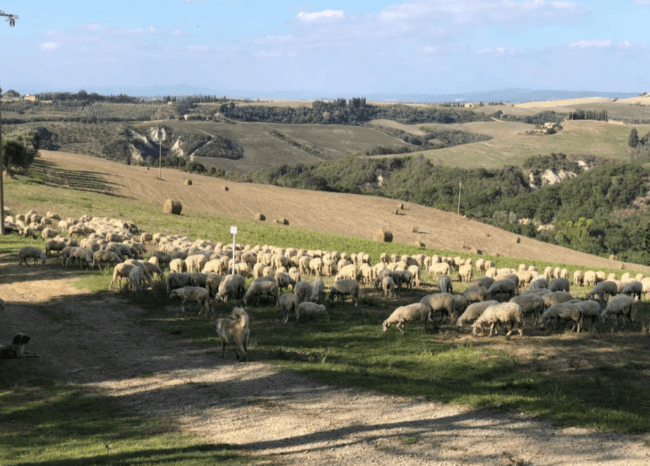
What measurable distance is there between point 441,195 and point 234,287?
10913 centimetres

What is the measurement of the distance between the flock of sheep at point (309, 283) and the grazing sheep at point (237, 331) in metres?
0.03

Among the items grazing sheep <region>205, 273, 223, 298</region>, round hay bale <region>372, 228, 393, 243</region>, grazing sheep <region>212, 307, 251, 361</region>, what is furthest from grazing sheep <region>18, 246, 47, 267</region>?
round hay bale <region>372, 228, 393, 243</region>

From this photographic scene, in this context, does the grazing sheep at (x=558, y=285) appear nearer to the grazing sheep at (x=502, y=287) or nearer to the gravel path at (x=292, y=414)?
the grazing sheep at (x=502, y=287)

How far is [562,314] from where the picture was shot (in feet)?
68.5

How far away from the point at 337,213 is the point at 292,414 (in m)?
58.5

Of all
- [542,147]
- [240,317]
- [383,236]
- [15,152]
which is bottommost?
[383,236]

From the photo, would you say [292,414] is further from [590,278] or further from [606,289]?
[590,278]

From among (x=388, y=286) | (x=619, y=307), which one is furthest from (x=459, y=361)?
(x=388, y=286)

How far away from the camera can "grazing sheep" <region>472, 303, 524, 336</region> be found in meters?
19.9

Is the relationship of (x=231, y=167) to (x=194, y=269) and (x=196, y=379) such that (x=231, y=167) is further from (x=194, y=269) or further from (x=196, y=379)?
(x=196, y=379)

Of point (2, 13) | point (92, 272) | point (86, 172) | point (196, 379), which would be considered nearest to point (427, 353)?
point (196, 379)

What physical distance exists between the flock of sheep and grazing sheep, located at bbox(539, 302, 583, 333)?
31mm

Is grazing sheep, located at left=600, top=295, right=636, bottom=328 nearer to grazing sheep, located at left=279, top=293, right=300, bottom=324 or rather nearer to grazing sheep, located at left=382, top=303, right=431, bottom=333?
grazing sheep, located at left=382, top=303, right=431, bottom=333

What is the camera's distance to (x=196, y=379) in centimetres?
1583
